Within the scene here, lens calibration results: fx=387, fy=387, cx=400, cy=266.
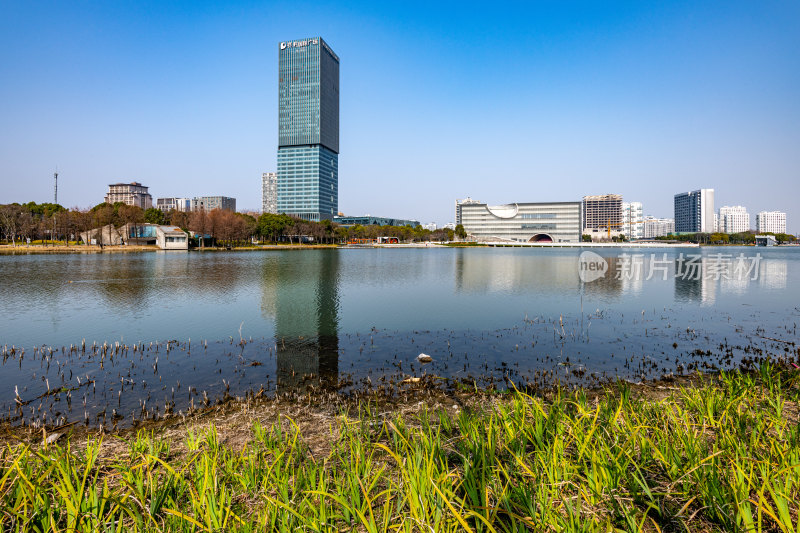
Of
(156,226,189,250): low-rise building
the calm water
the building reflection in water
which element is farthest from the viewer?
(156,226,189,250): low-rise building

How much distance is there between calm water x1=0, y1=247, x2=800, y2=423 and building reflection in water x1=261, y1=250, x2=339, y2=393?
0.35 feet

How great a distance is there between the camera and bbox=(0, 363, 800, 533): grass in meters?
3.83

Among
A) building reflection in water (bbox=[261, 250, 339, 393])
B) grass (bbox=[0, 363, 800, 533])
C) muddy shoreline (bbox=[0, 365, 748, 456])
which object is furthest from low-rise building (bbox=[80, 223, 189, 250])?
grass (bbox=[0, 363, 800, 533])

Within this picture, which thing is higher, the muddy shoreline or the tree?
the tree

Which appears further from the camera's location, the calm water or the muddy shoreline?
the calm water

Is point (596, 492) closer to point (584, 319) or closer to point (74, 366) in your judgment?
point (74, 366)

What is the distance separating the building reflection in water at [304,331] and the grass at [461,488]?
676cm

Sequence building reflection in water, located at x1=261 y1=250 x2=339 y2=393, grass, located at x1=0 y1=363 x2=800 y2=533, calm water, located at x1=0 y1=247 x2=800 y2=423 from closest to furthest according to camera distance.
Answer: grass, located at x1=0 y1=363 x2=800 y2=533
calm water, located at x1=0 y1=247 x2=800 y2=423
building reflection in water, located at x1=261 y1=250 x2=339 y2=393

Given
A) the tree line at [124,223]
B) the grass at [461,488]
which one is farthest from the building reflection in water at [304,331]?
the tree line at [124,223]

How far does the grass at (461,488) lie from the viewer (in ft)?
12.6

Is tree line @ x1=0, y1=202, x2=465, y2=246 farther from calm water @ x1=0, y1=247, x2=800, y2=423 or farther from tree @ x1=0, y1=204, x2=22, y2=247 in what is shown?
calm water @ x1=0, y1=247, x2=800, y2=423

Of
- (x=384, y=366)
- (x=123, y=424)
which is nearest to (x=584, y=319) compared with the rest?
(x=384, y=366)

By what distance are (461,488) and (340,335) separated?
47.6 feet

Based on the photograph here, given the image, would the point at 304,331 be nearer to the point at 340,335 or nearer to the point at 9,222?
the point at 340,335
